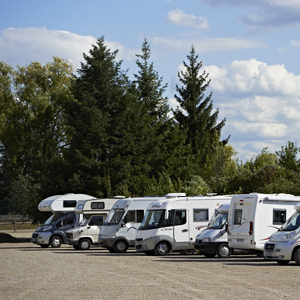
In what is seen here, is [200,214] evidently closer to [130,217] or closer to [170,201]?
[170,201]

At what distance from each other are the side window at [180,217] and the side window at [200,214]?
0.50 metres

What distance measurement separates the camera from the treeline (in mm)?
48625

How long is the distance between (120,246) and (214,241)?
259 inches

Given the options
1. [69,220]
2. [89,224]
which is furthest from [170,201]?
[69,220]

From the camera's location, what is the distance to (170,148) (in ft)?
190

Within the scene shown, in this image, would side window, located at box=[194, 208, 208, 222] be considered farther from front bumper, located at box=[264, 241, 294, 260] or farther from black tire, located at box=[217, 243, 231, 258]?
front bumper, located at box=[264, 241, 294, 260]

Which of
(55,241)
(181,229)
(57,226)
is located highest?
(181,229)

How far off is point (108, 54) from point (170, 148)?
10.3 meters

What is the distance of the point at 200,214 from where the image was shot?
2853cm

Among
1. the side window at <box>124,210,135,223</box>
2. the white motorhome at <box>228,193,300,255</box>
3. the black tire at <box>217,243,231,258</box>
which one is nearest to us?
the white motorhome at <box>228,193,300,255</box>

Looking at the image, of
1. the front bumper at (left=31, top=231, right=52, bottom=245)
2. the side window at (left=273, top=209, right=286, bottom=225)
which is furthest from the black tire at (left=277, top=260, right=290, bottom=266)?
the front bumper at (left=31, top=231, right=52, bottom=245)

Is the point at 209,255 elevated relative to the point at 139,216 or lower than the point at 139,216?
lower

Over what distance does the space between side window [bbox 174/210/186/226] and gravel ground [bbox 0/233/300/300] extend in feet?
22.0

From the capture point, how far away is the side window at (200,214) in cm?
2845
